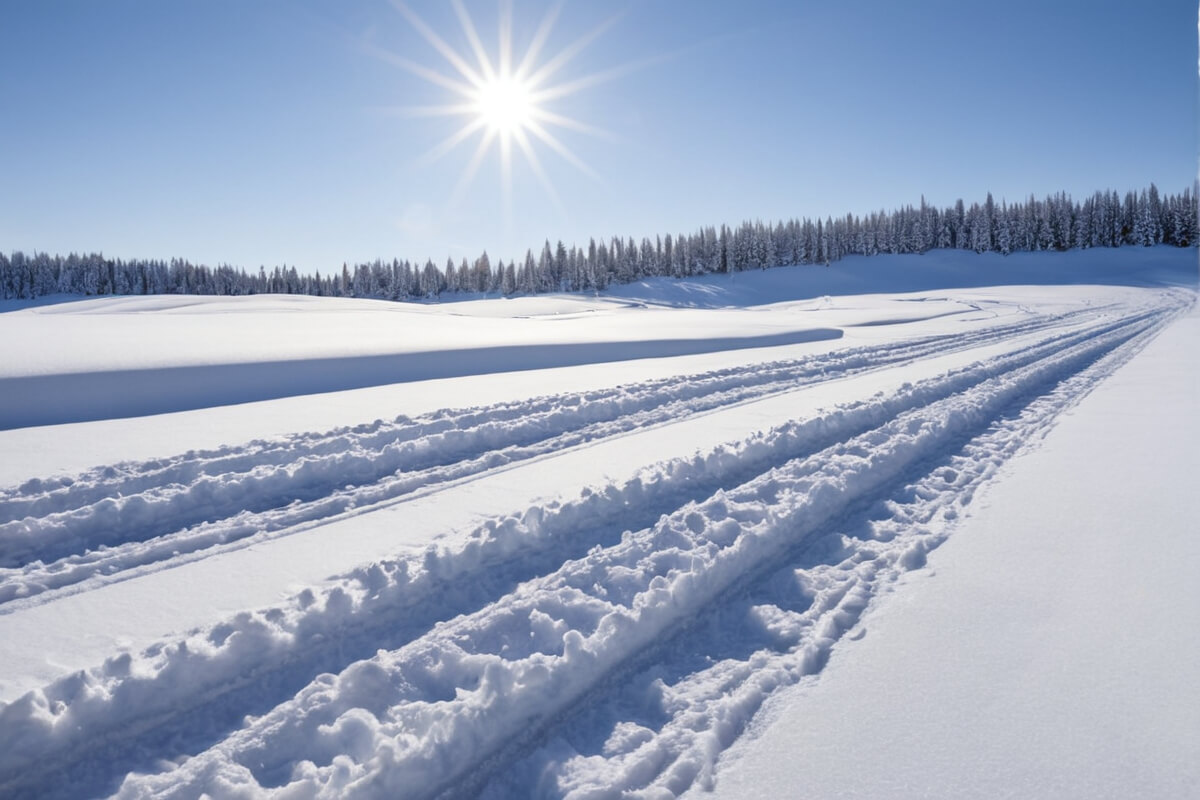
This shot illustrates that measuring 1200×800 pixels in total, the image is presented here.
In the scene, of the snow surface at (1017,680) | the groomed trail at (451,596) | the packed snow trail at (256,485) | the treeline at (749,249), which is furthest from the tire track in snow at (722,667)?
the treeline at (749,249)

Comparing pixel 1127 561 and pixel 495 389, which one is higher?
pixel 495 389

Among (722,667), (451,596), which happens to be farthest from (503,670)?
(722,667)

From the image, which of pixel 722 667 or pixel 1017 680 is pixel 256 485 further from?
pixel 1017 680

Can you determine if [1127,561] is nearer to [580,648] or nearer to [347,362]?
[580,648]

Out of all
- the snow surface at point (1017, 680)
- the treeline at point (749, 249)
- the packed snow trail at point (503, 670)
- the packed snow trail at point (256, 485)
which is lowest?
the snow surface at point (1017, 680)

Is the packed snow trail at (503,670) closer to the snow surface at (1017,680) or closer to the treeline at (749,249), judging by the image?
the snow surface at (1017,680)

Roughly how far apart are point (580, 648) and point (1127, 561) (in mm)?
3509

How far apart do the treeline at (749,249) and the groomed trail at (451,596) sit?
3308 inches

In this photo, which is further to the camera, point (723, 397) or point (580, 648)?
point (723, 397)

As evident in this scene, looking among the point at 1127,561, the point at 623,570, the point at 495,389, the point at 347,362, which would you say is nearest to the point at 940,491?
the point at 1127,561

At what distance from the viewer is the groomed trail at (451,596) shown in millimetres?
2348

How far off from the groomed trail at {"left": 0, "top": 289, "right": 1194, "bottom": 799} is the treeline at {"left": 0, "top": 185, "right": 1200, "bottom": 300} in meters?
84.0

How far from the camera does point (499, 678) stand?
263cm

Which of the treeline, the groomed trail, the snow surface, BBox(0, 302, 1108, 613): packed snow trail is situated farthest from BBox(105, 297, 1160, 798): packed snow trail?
the treeline
